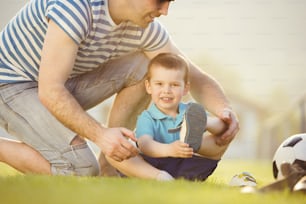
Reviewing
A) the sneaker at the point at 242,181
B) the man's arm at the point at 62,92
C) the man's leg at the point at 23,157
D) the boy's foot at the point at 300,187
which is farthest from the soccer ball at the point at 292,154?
the man's leg at the point at 23,157

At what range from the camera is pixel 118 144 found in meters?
2.27

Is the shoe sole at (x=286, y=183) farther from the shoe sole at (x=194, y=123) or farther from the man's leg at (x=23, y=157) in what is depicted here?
the man's leg at (x=23, y=157)

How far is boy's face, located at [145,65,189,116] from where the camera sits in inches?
103

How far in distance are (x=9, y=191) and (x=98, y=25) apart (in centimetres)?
89

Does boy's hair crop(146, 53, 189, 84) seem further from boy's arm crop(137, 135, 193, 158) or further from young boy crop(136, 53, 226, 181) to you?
boy's arm crop(137, 135, 193, 158)

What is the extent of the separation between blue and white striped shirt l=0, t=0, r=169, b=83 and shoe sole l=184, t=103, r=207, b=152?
48 centimetres

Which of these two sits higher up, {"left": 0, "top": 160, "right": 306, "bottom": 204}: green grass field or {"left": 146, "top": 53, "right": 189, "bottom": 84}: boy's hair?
{"left": 146, "top": 53, "right": 189, "bottom": 84}: boy's hair

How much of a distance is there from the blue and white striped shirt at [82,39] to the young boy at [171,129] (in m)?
0.13

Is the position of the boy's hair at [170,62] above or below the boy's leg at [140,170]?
above

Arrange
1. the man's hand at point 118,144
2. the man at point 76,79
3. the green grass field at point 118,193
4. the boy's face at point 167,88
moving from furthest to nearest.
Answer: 1. the boy's face at point 167,88
2. the man at point 76,79
3. the man's hand at point 118,144
4. the green grass field at point 118,193

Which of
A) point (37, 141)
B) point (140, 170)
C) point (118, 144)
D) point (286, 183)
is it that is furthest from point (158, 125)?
point (286, 183)

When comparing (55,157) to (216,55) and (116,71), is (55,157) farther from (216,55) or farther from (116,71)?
(216,55)

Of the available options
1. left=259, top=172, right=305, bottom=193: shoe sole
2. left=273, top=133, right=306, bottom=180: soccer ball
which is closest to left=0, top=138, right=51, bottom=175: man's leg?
left=273, top=133, right=306, bottom=180: soccer ball

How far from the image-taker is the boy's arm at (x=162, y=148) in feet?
7.61
